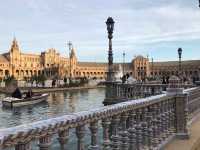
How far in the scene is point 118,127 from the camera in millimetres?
5371

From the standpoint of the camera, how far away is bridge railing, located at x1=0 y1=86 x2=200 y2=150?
319 centimetres

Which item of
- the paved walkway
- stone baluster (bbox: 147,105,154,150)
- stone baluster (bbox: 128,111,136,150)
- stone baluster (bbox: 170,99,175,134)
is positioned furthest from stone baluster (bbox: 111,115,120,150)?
stone baluster (bbox: 170,99,175,134)

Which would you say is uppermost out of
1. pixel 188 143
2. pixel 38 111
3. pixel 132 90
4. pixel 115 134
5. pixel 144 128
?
pixel 115 134

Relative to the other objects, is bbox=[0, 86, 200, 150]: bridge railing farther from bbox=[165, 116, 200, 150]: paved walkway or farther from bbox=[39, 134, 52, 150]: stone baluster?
bbox=[165, 116, 200, 150]: paved walkway

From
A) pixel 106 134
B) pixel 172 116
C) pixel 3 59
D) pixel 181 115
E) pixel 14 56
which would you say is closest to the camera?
pixel 106 134

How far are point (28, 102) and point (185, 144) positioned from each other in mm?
37685

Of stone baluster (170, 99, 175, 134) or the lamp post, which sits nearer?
stone baluster (170, 99, 175, 134)

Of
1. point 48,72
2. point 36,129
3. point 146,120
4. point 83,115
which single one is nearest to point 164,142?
point 146,120

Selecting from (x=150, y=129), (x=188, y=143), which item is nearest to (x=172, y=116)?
(x=188, y=143)

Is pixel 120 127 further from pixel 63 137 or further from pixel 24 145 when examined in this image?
pixel 24 145

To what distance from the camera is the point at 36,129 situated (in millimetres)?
3262

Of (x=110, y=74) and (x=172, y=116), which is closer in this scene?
(x=172, y=116)

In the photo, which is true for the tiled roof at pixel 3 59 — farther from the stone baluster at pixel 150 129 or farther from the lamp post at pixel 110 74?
the stone baluster at pixel 150 129

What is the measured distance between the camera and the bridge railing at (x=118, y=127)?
3190 mm
